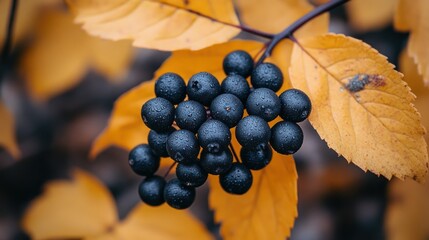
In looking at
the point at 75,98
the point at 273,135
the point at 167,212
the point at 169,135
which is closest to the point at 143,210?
the point at 167,212

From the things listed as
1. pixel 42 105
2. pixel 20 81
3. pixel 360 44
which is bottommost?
pixel 42 105

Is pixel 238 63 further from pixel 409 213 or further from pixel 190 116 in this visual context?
pixel 409 213

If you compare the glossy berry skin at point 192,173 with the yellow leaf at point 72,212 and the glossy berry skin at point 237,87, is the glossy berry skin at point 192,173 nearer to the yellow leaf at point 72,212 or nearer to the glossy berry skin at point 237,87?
the glossy berry skin at point 237,87

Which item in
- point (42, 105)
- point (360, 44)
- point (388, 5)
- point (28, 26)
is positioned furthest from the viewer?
point (42, 105)

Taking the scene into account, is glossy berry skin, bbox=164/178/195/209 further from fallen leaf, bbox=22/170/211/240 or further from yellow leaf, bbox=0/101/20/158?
yellow leaf, bbox=0/101/20/158

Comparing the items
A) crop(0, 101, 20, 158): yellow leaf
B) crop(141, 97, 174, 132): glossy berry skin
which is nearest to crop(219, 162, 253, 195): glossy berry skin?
crop(141, 97, 174, 132): glossy berry skin

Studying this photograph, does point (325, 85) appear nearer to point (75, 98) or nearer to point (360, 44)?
point (360, 44)
